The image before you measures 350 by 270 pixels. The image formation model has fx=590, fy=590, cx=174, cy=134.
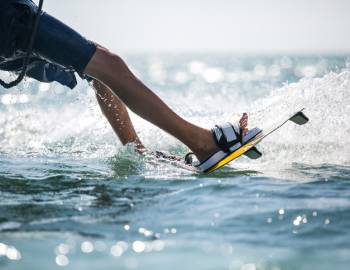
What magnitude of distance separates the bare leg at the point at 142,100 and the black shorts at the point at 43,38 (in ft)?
0.31

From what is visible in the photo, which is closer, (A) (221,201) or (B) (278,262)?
(B) (278,262)

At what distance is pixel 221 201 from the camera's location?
119 inches

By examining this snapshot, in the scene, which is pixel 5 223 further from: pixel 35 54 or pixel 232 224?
pixel 35 54

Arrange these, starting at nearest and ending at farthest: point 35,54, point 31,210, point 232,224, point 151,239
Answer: point 151,239
point 232,224
point 31,210
point 35,54

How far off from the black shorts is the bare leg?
95mm

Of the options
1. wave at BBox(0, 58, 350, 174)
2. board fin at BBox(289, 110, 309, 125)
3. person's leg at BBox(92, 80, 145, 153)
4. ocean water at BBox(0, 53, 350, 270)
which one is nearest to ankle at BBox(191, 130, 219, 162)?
ocean water at BBox(0, 53, 350, 270)

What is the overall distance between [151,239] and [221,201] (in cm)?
70

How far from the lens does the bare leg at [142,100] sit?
376 cm

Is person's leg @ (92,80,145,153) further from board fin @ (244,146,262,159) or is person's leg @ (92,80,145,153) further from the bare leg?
board fin @ (244,146,262,159)

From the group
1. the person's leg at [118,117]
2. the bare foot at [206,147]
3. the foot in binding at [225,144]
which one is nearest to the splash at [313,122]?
the foot in binding at [225,144]

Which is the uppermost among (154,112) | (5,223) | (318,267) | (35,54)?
(35,54)

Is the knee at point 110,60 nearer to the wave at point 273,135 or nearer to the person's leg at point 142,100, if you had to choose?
the person's leg at point 142,100

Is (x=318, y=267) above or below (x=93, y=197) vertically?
below

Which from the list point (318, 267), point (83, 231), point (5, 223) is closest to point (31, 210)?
point (5, 223)
